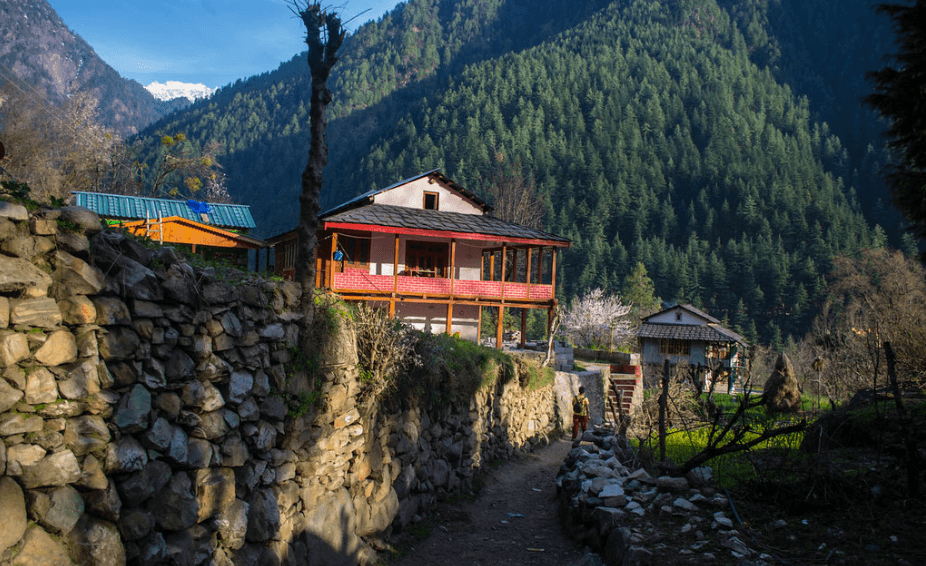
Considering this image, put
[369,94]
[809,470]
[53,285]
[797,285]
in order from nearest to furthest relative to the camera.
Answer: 1. [53,285]
2. [809,470]
3. [797,285]
4. [369,94]

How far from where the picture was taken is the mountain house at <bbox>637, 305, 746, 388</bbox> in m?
44.3

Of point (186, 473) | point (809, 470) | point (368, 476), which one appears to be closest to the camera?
point (186, 473)

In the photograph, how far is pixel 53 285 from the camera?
460 centimetres

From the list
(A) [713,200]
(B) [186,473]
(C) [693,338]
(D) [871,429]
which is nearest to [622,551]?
(D) [871,429]

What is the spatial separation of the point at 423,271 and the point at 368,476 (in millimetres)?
15310

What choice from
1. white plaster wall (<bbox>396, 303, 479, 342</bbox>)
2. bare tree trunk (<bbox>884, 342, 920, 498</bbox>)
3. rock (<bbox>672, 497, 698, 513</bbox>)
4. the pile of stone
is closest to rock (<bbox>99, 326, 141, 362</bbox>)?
the pile of stone

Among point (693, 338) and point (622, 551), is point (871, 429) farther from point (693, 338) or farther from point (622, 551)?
point (693, 338)

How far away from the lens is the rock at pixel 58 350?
440cm

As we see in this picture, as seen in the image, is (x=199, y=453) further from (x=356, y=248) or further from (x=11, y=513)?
(x=356, y=248)

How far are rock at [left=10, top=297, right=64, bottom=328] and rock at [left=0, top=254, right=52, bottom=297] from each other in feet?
0.22

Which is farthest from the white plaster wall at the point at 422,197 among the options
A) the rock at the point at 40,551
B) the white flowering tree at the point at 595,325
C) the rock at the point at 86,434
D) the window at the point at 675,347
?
the window at the point at 675,347

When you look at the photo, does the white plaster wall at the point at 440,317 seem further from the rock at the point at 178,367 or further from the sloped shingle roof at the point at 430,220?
the rock at the point at 178,367

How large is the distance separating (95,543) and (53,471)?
63cm

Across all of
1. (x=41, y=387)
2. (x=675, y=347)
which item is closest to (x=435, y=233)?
(x=41, y=387)
